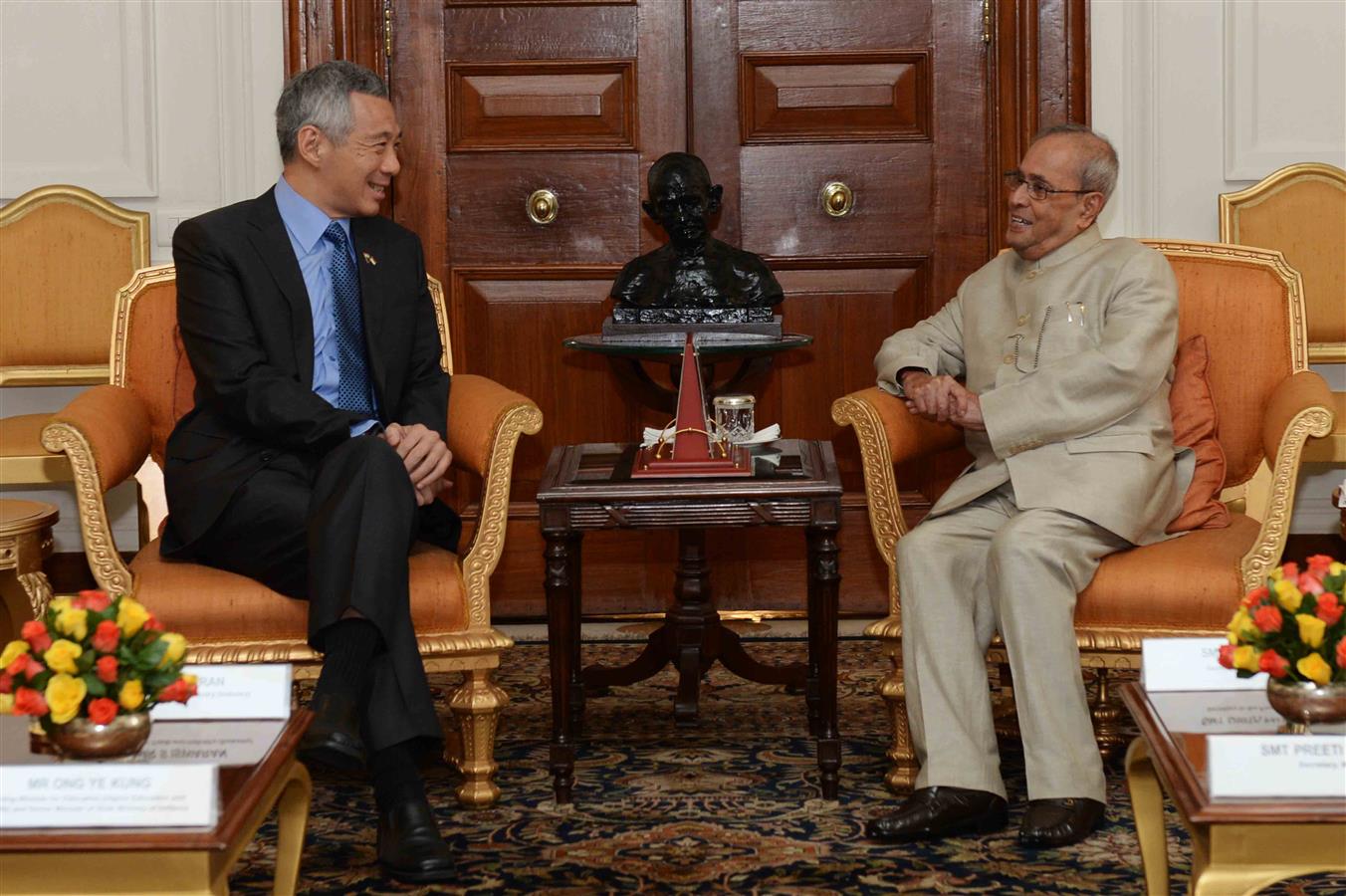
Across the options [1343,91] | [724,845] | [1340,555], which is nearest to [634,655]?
[724,845]

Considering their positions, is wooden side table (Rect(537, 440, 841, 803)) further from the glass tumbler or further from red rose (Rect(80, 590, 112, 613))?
red rose (Rect(80, 590, 112, 613))

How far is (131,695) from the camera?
6.82 ft

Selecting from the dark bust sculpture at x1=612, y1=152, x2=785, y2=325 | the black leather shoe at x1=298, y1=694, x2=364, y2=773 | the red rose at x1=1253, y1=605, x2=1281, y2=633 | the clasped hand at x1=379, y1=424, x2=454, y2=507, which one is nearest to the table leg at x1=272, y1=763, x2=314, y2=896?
the black leather shoe at x1=298, y1=694, x2=364, y2=773

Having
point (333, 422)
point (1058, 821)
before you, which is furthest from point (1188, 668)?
point (333, 422)

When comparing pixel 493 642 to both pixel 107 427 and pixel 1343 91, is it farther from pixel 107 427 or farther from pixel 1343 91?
pixel 1343 91

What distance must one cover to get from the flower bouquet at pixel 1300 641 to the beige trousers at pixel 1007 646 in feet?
2.79

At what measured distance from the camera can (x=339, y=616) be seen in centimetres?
291

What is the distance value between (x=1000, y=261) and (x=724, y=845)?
142cm

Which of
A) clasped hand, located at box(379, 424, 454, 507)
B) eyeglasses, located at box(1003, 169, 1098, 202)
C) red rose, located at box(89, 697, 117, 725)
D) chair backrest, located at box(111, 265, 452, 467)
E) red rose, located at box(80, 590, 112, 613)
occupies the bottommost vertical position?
red rose, located at box(89, 697, 117, 725)

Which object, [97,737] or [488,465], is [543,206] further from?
[97,737]

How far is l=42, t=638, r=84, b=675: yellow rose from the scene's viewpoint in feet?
6.77

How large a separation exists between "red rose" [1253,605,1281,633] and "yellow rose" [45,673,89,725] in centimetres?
147

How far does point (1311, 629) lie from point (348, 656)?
157cm

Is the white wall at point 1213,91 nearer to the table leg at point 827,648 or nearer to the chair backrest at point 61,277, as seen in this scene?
the table leg at point 827,648
